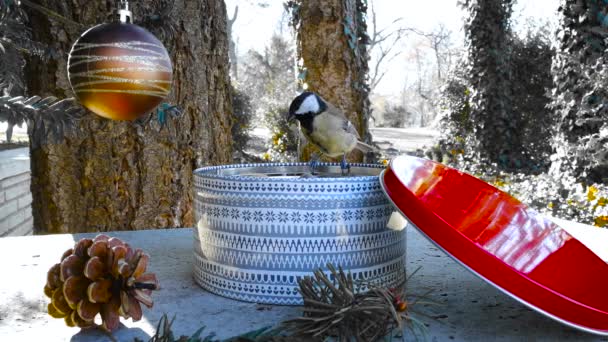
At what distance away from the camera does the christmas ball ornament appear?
3.31 feet

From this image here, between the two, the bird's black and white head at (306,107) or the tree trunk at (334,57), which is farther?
the tree trunk at (334,57)

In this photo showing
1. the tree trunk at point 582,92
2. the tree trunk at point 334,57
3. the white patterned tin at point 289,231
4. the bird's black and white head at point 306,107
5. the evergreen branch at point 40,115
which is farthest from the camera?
the tree trunk at point 582,92

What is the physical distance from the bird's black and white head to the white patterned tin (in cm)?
77

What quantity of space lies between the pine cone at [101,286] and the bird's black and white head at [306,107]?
3.04 feet

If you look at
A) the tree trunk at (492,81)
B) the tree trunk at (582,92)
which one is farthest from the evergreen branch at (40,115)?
the tree trunk at (492,81)

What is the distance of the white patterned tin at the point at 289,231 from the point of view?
77cm

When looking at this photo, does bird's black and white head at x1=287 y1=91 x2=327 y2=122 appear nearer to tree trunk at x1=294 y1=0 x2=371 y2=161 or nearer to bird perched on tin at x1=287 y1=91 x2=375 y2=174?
bird perched on tin at x1=287 y1=91 x2=375 y2=174

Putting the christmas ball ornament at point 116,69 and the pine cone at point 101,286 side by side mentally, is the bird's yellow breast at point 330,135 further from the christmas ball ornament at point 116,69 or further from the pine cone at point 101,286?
the pine cone at point 101,286

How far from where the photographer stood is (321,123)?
5.31ft

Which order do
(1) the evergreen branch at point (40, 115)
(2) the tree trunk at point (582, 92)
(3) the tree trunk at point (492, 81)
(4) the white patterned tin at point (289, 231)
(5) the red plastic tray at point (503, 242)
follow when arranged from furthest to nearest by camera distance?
(3) the tree trunk at point (492, 81) < (2) the tree trunk at point (582, 92) < (1) the evergreen branch at point (40, 115) < (4) the white patterned tin at point (289, 231) < (5) the red plastic tray at point (503, 242)

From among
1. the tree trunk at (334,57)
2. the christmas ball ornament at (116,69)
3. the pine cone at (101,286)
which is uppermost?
the tree trunk at (334,57)

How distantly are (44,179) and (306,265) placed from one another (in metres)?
1.36

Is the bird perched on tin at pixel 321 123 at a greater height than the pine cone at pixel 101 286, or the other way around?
the bird perched on tin at pixel 321 123

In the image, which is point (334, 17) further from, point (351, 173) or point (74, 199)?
point (351, 173)
